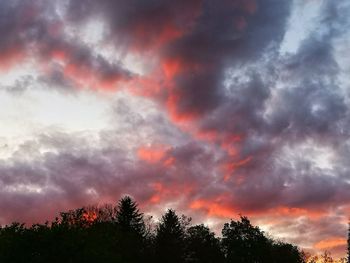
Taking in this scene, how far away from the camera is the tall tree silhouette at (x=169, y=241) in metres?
86.9

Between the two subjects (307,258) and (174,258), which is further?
(307,258)

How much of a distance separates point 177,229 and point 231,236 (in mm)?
25931

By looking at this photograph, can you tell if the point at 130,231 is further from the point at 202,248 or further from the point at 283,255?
the point at 283,255

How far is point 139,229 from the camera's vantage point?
9662 cm

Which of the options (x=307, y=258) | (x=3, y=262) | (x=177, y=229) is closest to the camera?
(x=3, y=262)

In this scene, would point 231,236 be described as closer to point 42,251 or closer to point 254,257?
point 254,257

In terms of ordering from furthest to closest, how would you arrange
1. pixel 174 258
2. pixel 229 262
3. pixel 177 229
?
pixel 229 262 → pixel 177 229 → pixel 174 258

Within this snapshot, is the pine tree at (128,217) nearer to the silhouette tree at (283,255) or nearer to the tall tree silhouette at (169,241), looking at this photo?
the tall tree silhouette at (169,241)

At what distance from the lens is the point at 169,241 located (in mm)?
90188

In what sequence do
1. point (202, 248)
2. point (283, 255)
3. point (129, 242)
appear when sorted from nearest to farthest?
point (129, 242) < point (202, 248) < point (283, 255)

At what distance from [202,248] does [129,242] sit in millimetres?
31720

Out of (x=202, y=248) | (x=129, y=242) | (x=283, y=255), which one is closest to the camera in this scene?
(x=129, y=242)

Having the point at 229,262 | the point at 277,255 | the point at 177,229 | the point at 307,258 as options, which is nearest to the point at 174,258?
the point at 177,229

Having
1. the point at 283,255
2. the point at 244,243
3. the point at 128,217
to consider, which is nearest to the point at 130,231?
the point at 128,217
